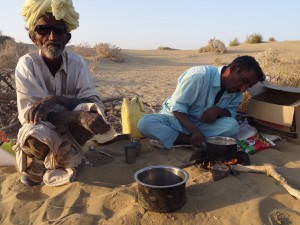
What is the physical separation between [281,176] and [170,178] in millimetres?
947

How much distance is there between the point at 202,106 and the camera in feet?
14.2

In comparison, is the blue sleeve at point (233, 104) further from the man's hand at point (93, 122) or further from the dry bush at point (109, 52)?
the dry bush at point (109, 52)

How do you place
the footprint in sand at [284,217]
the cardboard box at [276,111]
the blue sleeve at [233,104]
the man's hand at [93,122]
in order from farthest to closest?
1. the blue sleeve at [233,104]
2. the cardboard box at [276,111]
3. the man's hand at [93,122]
4. the footprint in sand at [284,217]

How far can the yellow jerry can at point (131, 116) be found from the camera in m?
4.71

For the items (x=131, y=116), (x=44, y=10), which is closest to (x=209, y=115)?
(x=131, y=116)

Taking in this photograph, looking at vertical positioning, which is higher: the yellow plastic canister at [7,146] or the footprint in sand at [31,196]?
the yellow plastic canister at [7,146]

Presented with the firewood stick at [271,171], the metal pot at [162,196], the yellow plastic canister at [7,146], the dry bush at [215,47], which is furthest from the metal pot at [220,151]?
the dry bush at [215,47]

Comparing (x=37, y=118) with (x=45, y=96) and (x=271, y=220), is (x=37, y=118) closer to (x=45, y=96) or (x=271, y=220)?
(x=45, y=96)

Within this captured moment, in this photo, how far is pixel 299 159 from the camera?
3758 millimetres

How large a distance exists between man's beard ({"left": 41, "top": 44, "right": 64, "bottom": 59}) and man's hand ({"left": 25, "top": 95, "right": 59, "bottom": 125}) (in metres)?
0.43

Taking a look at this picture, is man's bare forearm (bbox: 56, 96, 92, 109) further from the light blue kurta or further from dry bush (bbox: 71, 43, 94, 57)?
dry bush (bbox: 71, 43, 94, 57)

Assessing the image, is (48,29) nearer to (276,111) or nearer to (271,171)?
(271,171)

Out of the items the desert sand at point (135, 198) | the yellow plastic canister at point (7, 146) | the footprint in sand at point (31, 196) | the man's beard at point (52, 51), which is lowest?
the footprint in sand at point (31, 196)

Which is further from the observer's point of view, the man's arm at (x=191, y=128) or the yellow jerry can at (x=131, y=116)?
the yellow jerry can at (x=131, y=116)
